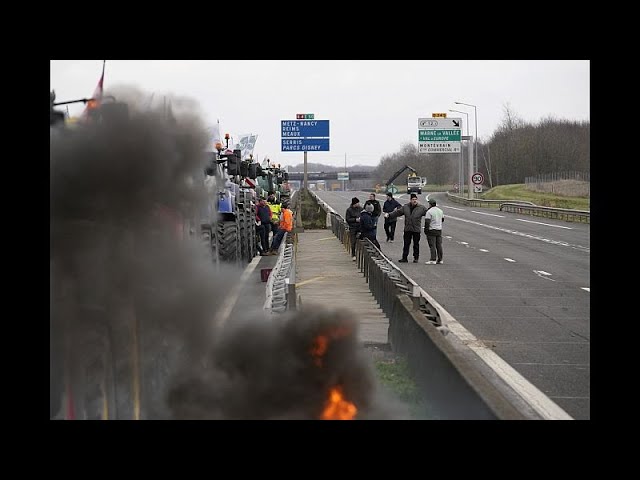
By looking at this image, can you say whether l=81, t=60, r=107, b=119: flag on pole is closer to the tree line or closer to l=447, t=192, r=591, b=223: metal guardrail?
l=447, t=192, r=591, b=223: metal guardrail

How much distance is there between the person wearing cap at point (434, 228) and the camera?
852 inches

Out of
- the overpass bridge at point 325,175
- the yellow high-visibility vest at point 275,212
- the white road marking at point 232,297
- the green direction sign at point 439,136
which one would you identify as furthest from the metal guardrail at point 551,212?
the overpass bridge at point 325,175

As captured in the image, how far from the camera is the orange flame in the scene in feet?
22.1

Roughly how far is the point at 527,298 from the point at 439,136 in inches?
1562

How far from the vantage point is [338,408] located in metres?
6.90

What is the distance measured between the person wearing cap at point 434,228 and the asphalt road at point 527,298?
1.20 ft

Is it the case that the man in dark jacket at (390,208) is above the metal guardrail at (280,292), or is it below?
above

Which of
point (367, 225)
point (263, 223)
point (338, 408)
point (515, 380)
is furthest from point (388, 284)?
point (263, 223)

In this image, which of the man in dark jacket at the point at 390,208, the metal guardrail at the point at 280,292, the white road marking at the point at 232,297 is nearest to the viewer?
the metal guardrail at the point at 280,292

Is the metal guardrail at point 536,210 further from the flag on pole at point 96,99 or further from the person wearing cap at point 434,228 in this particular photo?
the flag on pole at point 96,99

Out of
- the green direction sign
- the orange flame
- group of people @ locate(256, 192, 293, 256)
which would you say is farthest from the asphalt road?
the green direction sign
